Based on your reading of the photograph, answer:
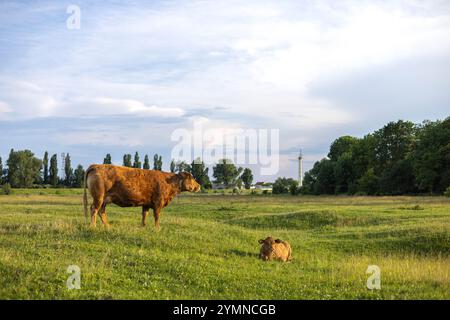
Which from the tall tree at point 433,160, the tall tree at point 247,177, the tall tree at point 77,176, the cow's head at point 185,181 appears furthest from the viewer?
the tall tree at point 247,177

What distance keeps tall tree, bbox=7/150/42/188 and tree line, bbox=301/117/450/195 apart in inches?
2473

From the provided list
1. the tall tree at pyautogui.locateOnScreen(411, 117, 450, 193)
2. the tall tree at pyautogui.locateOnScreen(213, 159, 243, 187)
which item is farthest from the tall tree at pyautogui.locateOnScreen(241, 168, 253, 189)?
the tall tree at pyautogui.locateOnScreen(411, 117, 450, 193)

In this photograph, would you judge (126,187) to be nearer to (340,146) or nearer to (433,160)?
(433,160)

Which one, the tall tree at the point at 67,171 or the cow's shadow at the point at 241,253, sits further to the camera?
the tall tree at the point at 67,171

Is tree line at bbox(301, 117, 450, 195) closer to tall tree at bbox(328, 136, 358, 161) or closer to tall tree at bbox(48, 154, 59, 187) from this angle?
tall tree at bbox(328, 136, 358, 161)

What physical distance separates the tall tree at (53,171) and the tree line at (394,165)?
201 feet

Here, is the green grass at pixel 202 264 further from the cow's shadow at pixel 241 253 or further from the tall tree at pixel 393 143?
the tall tree at pixel 393 143

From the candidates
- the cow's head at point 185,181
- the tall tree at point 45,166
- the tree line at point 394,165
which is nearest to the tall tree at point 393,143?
the tree line at point 394,165

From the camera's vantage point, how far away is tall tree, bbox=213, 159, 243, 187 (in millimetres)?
145125

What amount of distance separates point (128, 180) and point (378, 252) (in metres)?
11.4

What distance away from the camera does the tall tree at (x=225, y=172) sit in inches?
5714
